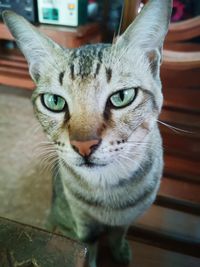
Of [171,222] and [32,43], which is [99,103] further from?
[171,222]

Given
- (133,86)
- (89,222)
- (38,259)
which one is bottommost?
A: (89,222)

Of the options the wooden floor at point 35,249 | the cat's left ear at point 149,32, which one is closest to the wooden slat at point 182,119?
the cat's left ear at point 149,32

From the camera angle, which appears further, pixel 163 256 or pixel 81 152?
pixel 163 256

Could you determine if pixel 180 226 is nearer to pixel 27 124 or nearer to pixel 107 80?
pixel 107 80

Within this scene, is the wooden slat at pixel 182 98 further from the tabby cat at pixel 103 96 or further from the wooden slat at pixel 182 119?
the tabby cat at pixel 103 96

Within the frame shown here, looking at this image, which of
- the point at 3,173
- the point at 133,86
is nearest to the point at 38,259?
the point at 133,86

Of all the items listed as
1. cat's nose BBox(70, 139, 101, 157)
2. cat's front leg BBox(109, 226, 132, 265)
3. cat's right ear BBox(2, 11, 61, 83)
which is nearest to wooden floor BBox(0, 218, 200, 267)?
cat's nose BBox(70, 139, 101, 157)

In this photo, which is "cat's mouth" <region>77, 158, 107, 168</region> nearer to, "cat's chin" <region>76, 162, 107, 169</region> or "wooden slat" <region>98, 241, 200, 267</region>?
"cat's chin" <region>76, 162, 107, 169</region>
